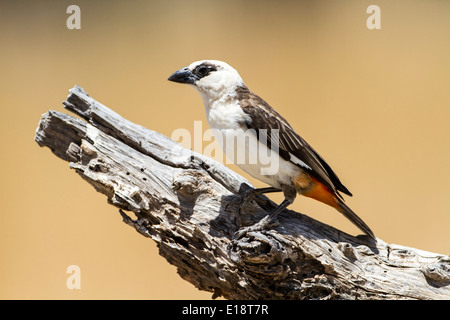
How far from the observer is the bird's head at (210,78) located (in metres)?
2.28

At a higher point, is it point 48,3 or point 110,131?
point 48,3

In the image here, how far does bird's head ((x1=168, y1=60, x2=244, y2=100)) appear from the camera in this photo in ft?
7.47

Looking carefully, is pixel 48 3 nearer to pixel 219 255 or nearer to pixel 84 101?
pixel 84 101

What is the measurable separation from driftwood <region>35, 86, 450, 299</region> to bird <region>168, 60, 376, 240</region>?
14 centimetres

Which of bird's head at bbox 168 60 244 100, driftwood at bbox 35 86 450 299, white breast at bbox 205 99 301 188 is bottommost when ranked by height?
driftwood at bbox 35 86 450 299

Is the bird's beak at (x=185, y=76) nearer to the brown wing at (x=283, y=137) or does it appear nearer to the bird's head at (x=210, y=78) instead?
the bird's head at (x=210, y=78)

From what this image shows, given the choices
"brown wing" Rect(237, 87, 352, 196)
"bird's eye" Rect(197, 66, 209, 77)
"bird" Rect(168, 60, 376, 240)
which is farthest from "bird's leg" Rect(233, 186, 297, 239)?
"bird's eye" Rect(197, 66, 209, 77)

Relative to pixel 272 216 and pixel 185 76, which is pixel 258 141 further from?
pixel 185 76

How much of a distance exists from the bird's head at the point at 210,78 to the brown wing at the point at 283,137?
7 centimetres

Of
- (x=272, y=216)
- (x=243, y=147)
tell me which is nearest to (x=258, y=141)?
(x=243, y=147)

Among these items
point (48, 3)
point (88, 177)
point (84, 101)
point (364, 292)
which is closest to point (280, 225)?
point (364, 292)

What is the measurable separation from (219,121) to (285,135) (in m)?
0.33

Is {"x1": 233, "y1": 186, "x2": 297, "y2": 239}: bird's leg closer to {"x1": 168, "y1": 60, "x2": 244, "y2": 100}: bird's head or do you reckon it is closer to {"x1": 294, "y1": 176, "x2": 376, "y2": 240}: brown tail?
{"x1": 294, "y1": 176, "x2": 376, "y2": 240}: brown tail

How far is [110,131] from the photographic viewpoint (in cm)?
239
